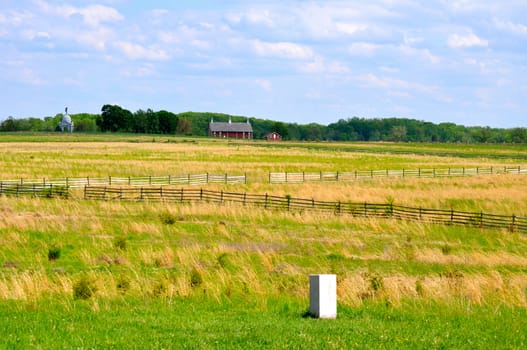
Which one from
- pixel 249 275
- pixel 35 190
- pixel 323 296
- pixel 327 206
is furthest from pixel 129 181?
pixel 323 296

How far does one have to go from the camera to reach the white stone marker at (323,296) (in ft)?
42.3

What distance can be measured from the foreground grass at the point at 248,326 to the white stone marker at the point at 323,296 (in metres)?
0.27

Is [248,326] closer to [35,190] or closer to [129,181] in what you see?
[35,190]

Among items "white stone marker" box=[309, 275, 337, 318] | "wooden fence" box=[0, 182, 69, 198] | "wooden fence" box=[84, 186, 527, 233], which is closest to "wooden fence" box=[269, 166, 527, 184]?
"wooden fence" box=[84, 186, 527, 233]

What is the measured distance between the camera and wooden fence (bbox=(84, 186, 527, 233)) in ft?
125

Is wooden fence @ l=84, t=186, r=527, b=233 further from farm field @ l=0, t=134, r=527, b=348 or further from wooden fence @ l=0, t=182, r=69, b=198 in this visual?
wooden fence @ l=0, t=182, r=69, b=198

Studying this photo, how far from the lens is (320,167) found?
293 ft

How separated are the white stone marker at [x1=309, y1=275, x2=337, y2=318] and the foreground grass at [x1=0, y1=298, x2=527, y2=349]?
27 centimetres

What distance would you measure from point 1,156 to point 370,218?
229ft

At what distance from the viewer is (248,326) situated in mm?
12578

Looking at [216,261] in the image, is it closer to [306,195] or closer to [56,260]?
[56,260]

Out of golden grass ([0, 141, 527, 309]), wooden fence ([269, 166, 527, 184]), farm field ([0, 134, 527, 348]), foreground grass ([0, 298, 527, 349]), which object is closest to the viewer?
foreground grass ([0, 298, 527, 349])

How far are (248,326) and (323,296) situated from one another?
1.47 metres

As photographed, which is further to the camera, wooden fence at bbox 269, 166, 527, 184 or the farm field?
Result: wooden fence at bbox 269, 166, 527, 184
